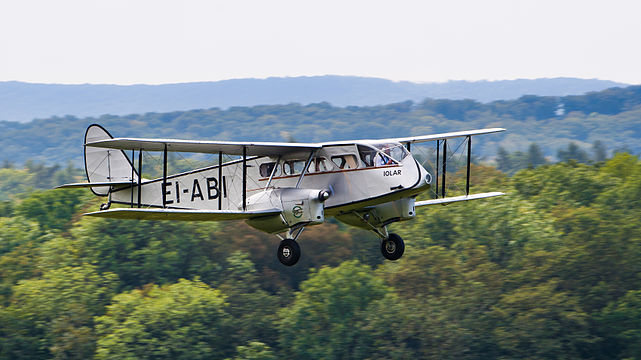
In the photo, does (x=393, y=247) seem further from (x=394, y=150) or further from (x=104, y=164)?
(x=104, y=164)

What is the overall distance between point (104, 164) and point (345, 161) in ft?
38.3

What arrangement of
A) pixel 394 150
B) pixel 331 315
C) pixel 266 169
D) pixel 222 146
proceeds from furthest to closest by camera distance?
pixel 331 315, pixel 266 169, pixel 394 150, pixel 222 146

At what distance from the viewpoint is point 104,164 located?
3081 centimetres

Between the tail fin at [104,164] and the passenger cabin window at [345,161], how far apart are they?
10.0 meters

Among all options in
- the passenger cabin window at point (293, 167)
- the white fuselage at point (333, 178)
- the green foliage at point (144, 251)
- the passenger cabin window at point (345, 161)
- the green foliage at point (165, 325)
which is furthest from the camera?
the green foliage at point (144, 251)

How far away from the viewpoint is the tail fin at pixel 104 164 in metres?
30.6

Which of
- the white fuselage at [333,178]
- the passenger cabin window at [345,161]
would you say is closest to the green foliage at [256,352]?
the white fuselage at [333,178]

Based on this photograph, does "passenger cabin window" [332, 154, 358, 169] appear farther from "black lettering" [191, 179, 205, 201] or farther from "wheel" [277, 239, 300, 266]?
"black lettering" [191, 179, 205, 201]

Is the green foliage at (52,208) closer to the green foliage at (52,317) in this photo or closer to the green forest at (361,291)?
the green forest at (361,291)

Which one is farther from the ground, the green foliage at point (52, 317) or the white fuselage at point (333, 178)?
the white fuselage at point (333, 178)

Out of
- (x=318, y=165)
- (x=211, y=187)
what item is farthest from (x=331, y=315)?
(x=318, y=165)

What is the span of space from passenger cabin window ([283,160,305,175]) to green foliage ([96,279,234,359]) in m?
48.2

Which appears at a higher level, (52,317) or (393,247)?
(393,247)

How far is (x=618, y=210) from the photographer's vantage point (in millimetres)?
82750
